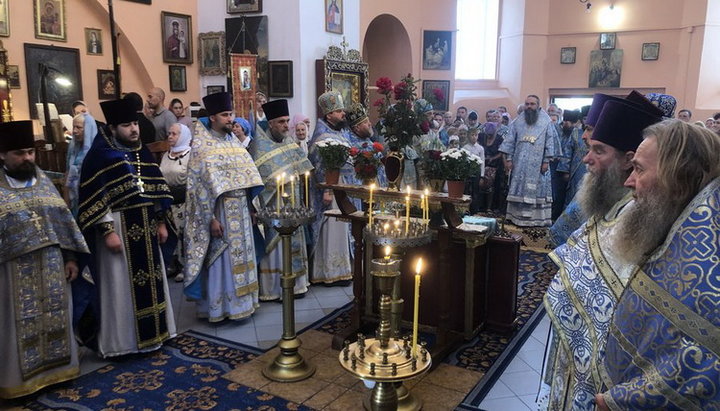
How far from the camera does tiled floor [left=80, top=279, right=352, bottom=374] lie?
4.39 metres

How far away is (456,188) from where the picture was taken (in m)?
3.76

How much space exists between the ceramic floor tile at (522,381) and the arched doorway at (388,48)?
33.8ft

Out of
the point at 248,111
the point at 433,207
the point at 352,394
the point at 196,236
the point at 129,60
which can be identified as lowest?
the point at 352,394

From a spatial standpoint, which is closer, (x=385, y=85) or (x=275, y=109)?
(x=385, y=85)

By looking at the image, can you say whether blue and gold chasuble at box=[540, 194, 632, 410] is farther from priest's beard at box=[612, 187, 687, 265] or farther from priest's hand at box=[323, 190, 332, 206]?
priest's hand at box=[323, 190, 332, 206]

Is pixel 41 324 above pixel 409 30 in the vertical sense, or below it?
below

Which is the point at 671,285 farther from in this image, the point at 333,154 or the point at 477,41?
the point at 477,41

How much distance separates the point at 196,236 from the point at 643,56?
15.4 meters

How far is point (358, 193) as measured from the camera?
13.7ft

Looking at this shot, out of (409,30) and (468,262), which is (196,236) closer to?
(468,262)

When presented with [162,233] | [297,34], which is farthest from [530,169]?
[162,233]

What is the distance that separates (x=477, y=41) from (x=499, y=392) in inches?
625

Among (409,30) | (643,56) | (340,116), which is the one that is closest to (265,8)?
(340,116)

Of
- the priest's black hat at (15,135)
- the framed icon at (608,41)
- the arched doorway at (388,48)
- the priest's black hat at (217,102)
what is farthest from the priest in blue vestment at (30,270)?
the framed icon at (608,41)
